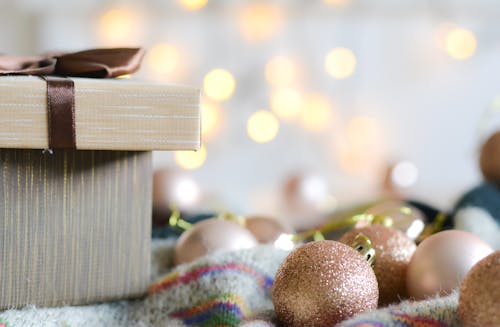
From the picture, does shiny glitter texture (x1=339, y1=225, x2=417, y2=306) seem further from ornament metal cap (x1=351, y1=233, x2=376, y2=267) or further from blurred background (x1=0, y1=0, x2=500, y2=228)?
blurred background (x1=0, y1=0, x2=500, y2=228)

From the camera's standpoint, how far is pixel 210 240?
2.48ft

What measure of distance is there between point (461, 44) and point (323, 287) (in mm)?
1144

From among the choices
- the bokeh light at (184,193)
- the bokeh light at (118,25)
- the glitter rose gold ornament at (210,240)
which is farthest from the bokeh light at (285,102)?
the glitter rose gold ornament at (210,240)

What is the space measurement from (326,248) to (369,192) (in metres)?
1.00

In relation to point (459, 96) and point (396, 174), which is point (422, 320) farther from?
point (459, 96)

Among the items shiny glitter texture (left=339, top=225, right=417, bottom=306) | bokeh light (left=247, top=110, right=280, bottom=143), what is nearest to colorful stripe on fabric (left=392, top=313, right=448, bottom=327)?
shiny glitter texture (left=339, top=225, right=417, bottom=306)

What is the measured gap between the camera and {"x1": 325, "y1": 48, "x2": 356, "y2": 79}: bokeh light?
1.46 m

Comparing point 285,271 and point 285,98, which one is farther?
point 285,98

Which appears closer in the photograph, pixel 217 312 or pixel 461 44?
pixel 217 312

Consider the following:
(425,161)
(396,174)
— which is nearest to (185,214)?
(396,174)

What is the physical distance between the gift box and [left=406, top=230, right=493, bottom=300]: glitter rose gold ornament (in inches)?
9.6

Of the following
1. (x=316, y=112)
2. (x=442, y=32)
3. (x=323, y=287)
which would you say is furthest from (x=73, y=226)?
(x=442, y=32)

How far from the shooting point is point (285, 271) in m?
0.54

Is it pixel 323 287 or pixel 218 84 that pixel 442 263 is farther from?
pixel 218 84
